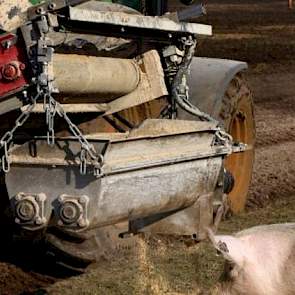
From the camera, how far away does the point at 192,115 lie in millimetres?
6465

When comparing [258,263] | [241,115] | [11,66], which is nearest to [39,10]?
[11,66]

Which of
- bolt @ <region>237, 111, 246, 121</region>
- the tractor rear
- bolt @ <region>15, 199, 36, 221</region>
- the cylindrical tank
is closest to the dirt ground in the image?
the tractor rear

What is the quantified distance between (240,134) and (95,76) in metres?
2.88

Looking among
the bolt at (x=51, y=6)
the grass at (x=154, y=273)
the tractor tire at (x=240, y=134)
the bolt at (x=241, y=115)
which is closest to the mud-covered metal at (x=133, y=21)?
the bolt at (x=51, y=6)

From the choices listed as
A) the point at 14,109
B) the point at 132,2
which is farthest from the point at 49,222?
the point at 132,2

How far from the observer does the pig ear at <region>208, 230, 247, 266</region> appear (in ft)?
16.2

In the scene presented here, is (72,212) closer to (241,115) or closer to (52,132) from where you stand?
(52,132)

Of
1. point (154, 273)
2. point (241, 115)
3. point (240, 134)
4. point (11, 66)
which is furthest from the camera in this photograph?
point (240, 134)

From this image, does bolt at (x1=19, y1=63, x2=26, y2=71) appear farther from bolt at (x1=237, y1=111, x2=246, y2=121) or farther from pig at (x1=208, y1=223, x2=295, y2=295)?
bolt at (x1=237, y1=111, x2=246, y2=121)

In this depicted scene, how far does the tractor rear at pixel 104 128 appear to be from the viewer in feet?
16.7

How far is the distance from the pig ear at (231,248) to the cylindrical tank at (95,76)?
1035mm

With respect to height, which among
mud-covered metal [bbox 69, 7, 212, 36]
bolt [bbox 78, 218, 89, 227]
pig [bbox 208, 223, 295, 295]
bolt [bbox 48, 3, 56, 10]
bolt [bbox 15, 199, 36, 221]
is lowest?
pig [bbox 208, 223, 295, 295]

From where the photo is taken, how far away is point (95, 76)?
5.57 m

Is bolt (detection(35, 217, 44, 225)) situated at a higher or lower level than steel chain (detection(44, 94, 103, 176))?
lower
